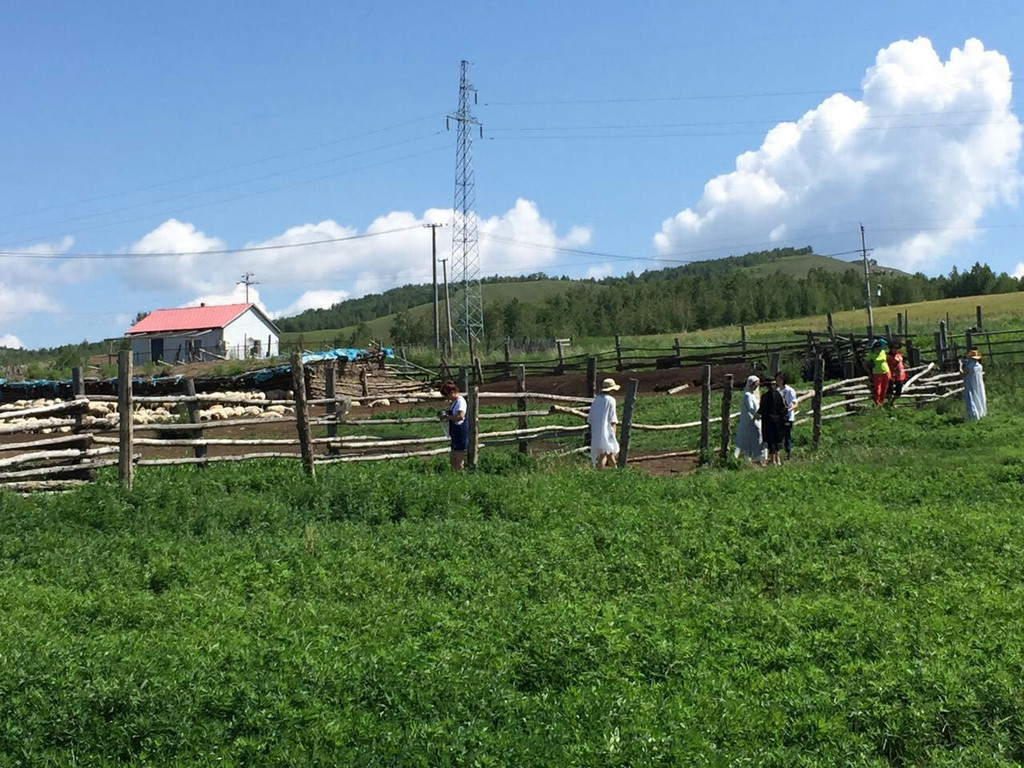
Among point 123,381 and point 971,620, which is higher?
point 123,381

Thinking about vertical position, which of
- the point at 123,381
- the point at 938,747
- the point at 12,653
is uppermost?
the point at 123,381

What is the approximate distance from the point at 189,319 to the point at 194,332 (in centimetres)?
265

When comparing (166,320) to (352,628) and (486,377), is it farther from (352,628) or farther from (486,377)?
(352,628)

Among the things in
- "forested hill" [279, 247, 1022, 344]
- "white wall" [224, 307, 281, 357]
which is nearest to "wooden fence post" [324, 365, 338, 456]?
"white wall" [224, 307, 281, 357]

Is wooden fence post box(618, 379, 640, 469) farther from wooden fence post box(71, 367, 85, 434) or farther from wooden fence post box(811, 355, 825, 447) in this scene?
wooden fence post box(71, 367, 85, 434)

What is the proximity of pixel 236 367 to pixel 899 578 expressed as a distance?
38.3m

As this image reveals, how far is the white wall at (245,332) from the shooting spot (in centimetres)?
7190

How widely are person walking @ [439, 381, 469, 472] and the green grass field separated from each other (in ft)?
9.27

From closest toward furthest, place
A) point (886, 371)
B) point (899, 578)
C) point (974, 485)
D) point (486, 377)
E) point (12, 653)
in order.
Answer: point (12, 653) → point (899, 578) → point (974, 485) → point (886, 371) → point (486, 377)

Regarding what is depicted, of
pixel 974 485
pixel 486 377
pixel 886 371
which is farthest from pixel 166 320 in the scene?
pixel 974 485

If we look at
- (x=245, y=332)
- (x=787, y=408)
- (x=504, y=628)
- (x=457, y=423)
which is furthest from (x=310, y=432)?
(x=245, y=332)

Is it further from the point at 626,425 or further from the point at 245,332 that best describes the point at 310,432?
the point at 245,332

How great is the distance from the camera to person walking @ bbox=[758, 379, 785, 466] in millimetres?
18109

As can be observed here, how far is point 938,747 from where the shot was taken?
5.73 metres
